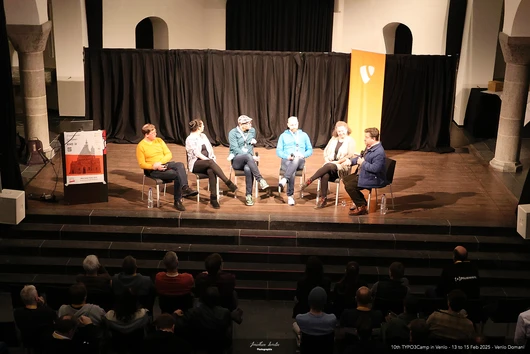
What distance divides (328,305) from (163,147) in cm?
376

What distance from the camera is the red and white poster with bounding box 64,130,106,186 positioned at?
1008cm

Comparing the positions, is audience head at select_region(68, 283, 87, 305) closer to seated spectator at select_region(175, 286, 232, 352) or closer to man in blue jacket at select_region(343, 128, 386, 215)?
seated spectator at select_region(175, 286, 232, 352)

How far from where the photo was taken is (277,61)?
526 inches

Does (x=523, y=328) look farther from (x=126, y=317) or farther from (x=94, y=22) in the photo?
(x=94, y=22)

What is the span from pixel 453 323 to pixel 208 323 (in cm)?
213

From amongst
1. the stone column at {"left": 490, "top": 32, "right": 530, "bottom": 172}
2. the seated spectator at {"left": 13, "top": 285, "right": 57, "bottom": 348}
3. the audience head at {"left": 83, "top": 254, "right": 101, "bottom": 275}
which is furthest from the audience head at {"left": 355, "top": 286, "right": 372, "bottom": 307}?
the stone column at {"left": 490, "top": 32, "right": 530, "bottom": 172}

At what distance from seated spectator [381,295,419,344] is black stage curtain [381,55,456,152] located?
260 inches

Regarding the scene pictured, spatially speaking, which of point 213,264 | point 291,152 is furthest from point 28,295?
point 291,152

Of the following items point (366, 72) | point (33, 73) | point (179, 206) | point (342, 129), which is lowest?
point (179, 206)

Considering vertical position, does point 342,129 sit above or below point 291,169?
above

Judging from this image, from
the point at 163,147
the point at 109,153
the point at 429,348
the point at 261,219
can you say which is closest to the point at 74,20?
the point at 109,153

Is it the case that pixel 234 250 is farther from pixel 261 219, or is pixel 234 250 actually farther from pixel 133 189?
pixel 133 189

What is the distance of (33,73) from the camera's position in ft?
40.2

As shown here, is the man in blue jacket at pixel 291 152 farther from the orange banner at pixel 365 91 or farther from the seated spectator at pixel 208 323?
the seated spectator at pixel 208 323
